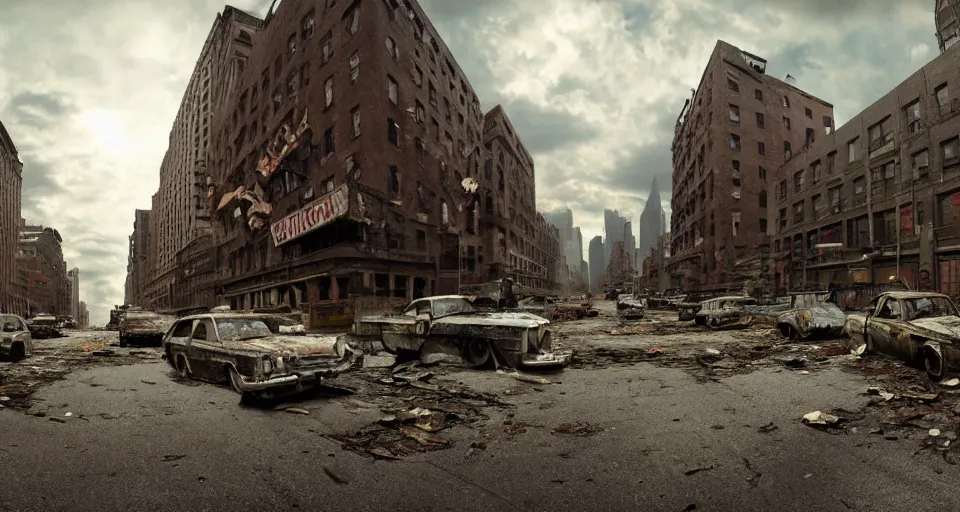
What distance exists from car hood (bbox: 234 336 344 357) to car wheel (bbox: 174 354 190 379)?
7.17ft

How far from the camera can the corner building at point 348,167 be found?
96.9ft

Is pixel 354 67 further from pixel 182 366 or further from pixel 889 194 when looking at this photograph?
pixel 889 194

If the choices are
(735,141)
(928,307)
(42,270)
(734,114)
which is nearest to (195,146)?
(42,270)

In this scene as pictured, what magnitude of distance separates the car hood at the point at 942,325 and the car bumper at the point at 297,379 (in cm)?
923

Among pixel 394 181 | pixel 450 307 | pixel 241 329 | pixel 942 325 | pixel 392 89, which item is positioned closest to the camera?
pixel 942 325

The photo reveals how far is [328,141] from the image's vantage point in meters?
34.4

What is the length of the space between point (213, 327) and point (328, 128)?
91.4 feet

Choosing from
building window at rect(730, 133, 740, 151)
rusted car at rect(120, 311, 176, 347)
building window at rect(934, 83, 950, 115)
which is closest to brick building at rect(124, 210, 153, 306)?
rusted car at rect(120, 311, 176, 347)

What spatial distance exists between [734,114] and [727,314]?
4276 centimetres

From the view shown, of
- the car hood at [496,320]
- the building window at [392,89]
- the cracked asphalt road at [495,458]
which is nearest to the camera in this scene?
the cracked asphalt road at [495,458]

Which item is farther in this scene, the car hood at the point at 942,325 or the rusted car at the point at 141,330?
the rusted car at the point at 141,330

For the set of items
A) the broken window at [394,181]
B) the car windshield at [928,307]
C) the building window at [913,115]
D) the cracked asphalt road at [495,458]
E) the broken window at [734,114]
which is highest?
the broken window at [734,114]

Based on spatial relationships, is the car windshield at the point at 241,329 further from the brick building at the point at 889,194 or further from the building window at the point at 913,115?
the building window at the point at 913,115

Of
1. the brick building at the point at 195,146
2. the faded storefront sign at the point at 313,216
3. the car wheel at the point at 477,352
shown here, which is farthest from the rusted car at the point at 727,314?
the brick building at the point at 195,146
